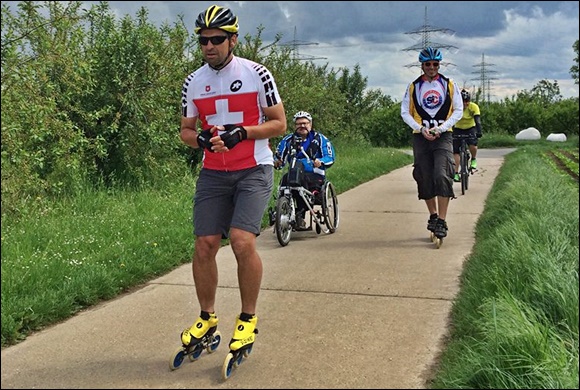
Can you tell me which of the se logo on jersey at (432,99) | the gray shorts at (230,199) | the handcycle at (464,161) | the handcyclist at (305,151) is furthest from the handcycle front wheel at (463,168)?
the gray shorts at (230,199)

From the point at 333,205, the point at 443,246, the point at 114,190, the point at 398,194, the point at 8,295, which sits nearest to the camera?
the point at 8,295

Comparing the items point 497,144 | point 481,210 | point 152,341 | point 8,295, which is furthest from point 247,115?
point 497,144

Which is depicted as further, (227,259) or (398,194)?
(398,194)

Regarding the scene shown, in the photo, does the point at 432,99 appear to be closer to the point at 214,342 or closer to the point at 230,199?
the point at 230,199

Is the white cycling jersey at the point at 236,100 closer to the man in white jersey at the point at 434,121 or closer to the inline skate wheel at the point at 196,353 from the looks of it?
the inline skate wheel at the point at 196,353

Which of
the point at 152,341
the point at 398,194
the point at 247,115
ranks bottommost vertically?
the point at 398,194

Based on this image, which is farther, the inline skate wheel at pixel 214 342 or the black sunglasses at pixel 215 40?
the inline skate wheel at pixel 214 342

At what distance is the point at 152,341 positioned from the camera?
4145 mm

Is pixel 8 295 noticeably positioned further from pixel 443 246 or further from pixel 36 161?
pixel 443 246

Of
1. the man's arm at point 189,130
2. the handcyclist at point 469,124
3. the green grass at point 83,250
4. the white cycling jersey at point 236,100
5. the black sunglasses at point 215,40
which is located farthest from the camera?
the handcyclist at point 469,124

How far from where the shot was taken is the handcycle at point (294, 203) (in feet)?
23.7

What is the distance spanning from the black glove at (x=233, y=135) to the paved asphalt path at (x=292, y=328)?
4.05ft

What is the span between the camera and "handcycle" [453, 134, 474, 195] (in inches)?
470

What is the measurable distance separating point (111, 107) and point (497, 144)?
2805cm
